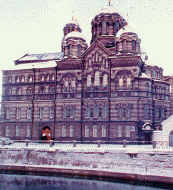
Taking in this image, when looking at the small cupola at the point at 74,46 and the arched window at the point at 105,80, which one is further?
the small cupola at the point at 74,46

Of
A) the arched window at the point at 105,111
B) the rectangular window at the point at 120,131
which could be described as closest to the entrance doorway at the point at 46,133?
the arched window at the point at 105,111

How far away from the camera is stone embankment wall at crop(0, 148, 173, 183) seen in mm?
30328

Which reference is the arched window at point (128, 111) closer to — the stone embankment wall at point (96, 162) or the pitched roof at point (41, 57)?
the stone embankment wall at point (96, 162)

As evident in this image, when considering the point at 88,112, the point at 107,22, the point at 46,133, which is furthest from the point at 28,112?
the point at 107,22

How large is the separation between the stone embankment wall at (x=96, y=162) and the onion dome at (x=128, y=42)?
18.0 metres

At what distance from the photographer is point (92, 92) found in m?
44.5

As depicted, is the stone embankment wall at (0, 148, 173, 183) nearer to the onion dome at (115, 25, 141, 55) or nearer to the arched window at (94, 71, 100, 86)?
the arched window at (94, 71, 100, 86)

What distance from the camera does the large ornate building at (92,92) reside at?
140ft

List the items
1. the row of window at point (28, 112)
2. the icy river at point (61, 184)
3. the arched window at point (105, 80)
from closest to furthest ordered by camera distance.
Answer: the icy river at point (61, 184) → the arched window at point (105, 80) → the row of window at point (28, 112)

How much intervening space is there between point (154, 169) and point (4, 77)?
31174 millimetres

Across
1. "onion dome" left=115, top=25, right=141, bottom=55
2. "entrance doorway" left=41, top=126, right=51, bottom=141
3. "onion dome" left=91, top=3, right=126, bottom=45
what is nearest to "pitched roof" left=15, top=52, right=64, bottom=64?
"onion dome" left=91, top=3, right=126, bottom=45

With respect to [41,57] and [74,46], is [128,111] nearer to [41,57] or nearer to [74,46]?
[74,46]

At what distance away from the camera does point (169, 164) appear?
2997 centimetres

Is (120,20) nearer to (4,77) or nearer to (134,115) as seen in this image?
(134,115)
